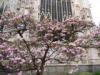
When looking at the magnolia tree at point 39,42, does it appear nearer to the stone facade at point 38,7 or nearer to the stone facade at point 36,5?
the stone facade at point 38,7

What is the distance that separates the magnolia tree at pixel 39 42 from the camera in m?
8.64

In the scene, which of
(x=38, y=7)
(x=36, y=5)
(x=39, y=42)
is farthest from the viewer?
(x=36, y=5)

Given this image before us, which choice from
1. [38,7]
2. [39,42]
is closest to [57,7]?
[38,7]

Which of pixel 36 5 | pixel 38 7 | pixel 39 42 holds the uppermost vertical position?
pixel 36 5

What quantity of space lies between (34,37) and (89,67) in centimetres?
666

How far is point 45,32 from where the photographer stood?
28.6 ft

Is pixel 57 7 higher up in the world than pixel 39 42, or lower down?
higher up

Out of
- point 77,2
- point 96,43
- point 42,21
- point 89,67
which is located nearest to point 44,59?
point 42,21

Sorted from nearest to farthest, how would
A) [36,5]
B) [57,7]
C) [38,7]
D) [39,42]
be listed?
[39,42], [38,7], [36,5], [57,7]

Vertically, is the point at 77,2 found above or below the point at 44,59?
above

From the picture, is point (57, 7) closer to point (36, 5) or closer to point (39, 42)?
point (36, 5)

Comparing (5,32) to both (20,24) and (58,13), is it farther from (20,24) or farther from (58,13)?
(58,13)

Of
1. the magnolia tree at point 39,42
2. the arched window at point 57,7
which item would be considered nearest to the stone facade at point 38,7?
the arched window at point 57,7

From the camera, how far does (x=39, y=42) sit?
9180 millimetres
